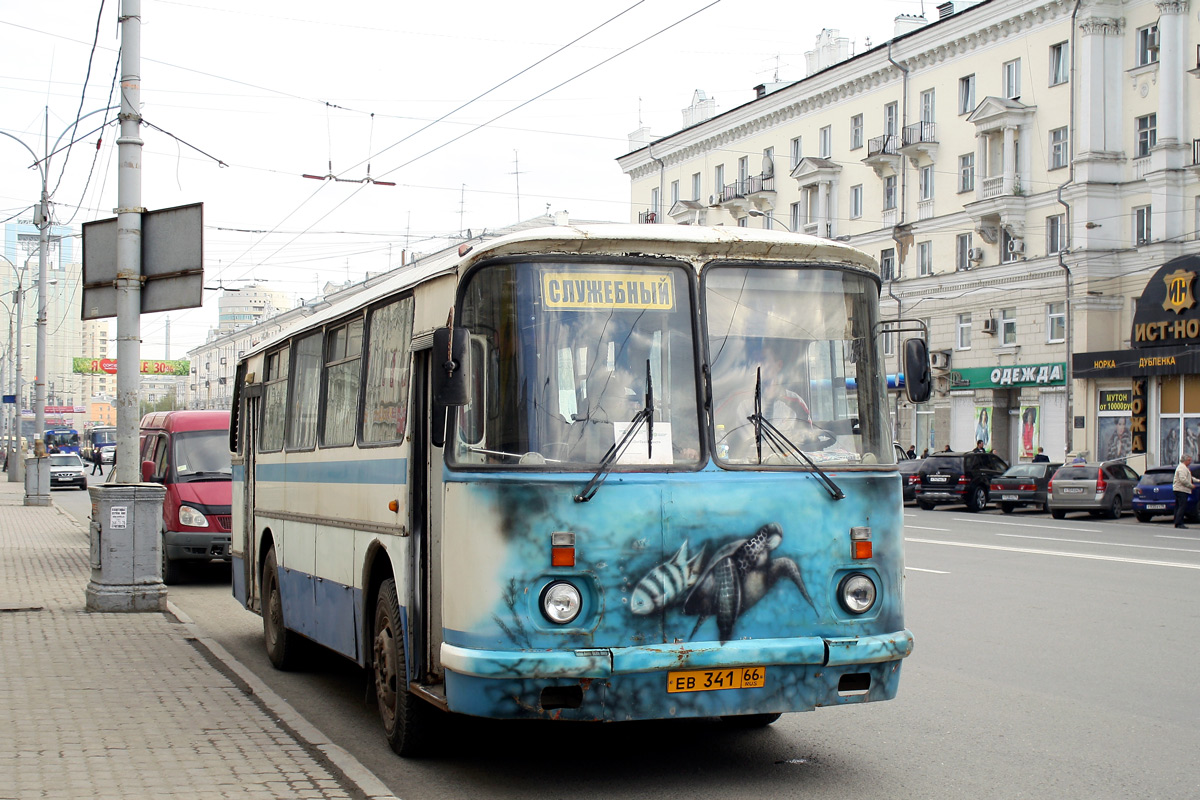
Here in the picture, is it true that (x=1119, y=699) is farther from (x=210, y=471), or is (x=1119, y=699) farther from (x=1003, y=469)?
(x=1003, y=469)

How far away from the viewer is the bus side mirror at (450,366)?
19.0 feet

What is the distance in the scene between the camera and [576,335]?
6.01m

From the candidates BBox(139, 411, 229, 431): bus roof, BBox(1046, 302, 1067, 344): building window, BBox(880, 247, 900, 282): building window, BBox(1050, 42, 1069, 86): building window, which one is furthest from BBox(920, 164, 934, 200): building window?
BBox(139, 411, 229, 431): bus roof

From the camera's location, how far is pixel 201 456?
54.9 ft

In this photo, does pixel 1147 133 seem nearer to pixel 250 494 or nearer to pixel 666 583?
pixel 250 494

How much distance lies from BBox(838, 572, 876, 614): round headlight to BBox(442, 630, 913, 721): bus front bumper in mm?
156

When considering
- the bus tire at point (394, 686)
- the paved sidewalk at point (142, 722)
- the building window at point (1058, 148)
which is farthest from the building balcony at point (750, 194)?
the bus tire at point (394, 686)

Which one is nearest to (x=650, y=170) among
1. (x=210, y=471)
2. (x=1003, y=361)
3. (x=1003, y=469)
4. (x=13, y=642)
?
(x=1003, y=361)

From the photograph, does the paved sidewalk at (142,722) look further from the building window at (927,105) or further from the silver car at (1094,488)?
the building window at (927,105)

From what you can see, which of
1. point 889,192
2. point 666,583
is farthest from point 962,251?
point 666,583

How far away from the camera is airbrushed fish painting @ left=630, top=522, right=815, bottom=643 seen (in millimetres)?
5893

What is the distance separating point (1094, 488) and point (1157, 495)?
1965 millimetres

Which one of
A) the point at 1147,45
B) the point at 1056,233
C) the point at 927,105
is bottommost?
the point at 1056,233

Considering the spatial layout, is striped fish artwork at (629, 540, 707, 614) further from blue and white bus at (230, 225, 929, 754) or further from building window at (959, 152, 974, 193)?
building window at (959, 152, 974, 193)
